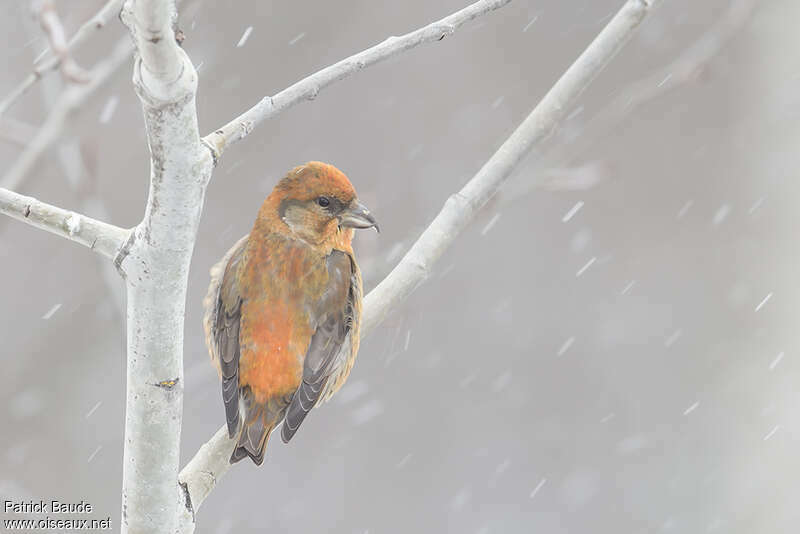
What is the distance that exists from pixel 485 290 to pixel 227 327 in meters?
4.61

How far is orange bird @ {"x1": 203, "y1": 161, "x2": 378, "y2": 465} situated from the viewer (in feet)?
11.4

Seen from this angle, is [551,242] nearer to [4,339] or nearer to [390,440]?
[390,440]

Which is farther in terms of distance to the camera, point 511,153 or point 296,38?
point 296,38

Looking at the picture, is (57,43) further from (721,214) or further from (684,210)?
(684,210)

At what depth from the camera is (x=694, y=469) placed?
739cm

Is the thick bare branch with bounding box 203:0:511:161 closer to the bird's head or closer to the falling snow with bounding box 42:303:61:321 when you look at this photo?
the bird's head

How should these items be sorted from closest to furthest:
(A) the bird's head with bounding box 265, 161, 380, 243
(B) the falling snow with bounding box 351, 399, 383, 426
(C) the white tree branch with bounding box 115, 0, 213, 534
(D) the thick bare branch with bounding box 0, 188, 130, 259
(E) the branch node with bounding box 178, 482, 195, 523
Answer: (C) the white tree branch with bounding box 115, 0, 213, 534
(D) the thick bare branch with bounding box 0, 188, 130, 259
(E) the branch node with bounding box 178, 482, 195, 523
(A) the bird's head with bounding box 265, 161, 380, 243
(B) the falling snow with bounding box 351, 399, 383, 426

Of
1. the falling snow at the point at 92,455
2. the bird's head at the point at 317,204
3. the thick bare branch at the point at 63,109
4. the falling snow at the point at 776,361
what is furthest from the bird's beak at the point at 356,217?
the falling snow at the point at 92,455

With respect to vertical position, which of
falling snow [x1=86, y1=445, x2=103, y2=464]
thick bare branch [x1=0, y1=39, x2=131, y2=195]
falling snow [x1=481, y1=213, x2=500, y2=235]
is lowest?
falling snow [x1=481, y1=213, x2=500, y2=235]

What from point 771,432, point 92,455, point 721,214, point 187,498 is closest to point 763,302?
point 771,432

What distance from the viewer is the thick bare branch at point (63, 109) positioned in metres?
3.34

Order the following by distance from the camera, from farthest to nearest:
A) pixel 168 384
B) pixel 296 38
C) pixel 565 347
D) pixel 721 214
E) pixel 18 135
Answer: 1. pixel 565 347
2. pixel 296 38
3. pixel 721 214
4. pixel 18 135
5. pixel 168 384

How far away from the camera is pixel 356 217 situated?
142 inches

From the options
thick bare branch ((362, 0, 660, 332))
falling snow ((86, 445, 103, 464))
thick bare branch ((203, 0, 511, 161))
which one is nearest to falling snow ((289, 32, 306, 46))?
falling snow ((86, 445, 103, 464))
